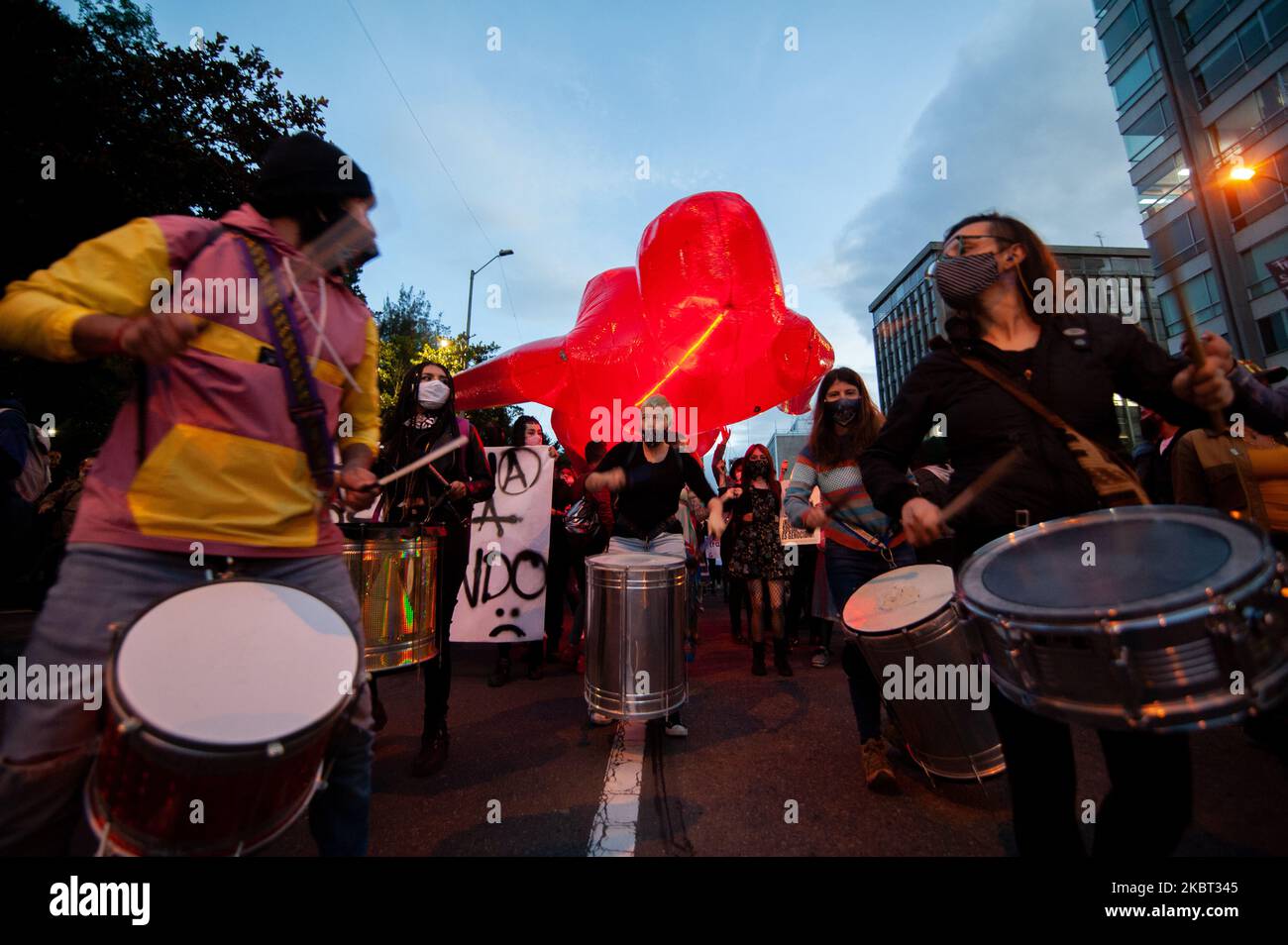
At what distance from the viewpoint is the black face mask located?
149 inches

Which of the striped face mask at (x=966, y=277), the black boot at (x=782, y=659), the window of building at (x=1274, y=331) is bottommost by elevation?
the black boot at (x=782, y=659)

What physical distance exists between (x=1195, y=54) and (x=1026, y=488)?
114 feet

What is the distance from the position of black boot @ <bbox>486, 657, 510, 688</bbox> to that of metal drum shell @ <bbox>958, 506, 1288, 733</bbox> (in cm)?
451

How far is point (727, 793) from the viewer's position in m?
2.78

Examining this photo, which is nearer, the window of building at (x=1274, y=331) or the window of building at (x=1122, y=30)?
the window of building at (x=1274, y=331)

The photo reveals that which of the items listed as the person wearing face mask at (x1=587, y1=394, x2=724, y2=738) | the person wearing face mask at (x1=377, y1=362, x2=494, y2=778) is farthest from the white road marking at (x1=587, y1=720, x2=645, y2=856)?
the person wearing face mask at (x1=377, y1=362, x2=494, y2=778)

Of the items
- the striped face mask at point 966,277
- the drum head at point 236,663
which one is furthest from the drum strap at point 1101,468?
the drum head at point 236,663

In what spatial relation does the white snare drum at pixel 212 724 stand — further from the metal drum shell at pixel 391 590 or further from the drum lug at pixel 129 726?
the metal drum shell at pixel 391 590

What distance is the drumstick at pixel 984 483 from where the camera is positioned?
5.54 ft

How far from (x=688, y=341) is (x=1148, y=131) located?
33813 millimetres

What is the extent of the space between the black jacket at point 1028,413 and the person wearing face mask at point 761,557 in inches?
130

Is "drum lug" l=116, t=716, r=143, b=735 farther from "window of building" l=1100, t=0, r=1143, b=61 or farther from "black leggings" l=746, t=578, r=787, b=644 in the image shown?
"window of building" l=1100, t=0, r=1143, b=61

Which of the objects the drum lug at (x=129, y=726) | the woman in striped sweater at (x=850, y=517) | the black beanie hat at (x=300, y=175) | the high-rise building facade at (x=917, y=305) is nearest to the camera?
the drum lug at (x=129, y=726)
